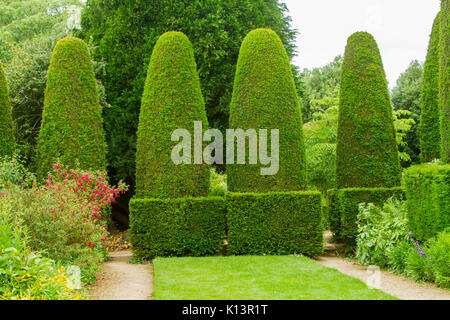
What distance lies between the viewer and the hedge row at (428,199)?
23.5 ft

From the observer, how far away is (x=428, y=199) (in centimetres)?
750

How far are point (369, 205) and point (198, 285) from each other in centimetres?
514

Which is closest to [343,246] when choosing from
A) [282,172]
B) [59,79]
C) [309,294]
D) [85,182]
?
[282,172]

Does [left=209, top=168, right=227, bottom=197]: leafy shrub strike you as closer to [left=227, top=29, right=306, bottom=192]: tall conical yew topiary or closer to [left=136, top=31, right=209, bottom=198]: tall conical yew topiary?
[left=227, top=29, right=306, bottom=192]: tall conical yew topiary

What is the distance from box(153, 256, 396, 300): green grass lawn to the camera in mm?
5738

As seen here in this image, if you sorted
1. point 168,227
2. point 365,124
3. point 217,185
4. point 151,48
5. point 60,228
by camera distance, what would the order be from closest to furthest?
point 60,228
point 168,227
point 365,124
point 217,185
point 151,48

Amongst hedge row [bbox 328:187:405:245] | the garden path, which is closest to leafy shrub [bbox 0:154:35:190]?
the garden path

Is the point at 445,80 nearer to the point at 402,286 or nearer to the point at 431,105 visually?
the point at 402,286

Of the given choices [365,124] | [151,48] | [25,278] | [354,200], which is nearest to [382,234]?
[354,200]

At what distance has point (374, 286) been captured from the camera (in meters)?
6.53

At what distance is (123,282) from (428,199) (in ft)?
19.5

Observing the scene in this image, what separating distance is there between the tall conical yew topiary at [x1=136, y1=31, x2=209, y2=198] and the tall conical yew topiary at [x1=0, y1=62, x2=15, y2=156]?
388 cm

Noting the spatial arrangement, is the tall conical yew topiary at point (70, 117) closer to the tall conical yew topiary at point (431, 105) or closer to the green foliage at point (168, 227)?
the green foliage at point (168, 227)

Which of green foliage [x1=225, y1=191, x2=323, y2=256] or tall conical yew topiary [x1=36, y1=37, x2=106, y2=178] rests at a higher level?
tall conical yew topiary [x1=36, y1=37, x2=106, y2=178]
